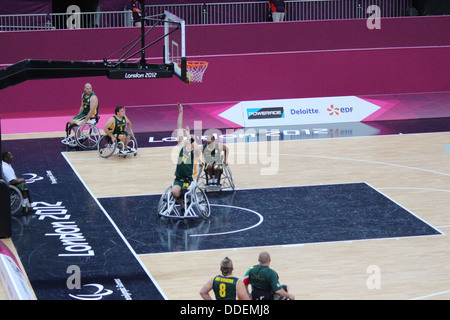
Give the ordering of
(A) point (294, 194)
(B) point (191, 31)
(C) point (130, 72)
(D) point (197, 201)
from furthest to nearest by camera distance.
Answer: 1. (B) point (191, 31)
2. (A) point (294, 194)
3. (D) point (197, 201)
4. (C) point (130, 72)

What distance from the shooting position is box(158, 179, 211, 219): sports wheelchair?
16.2 m

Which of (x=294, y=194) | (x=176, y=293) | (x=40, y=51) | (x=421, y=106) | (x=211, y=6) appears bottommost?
(x=176, y=293)

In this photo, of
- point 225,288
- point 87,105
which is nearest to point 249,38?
point 87,105

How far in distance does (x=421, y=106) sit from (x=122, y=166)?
444 inches

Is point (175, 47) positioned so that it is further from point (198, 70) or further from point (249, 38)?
point (249, 38)

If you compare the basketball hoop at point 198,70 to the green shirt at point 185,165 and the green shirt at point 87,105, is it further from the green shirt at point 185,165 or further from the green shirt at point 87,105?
the green shirt at point 185,165

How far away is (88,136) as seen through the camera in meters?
22.0

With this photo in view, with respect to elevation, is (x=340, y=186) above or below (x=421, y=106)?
below

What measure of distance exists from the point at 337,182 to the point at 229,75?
814 cm

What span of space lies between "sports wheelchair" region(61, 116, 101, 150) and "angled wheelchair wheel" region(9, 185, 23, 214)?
18.0ft

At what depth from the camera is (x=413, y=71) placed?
2695 centimetres

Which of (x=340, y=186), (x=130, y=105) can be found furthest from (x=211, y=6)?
(x=340, y=186)

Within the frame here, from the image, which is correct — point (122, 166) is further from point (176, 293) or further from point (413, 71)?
point (413, 71)

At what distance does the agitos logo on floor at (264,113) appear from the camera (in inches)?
973
